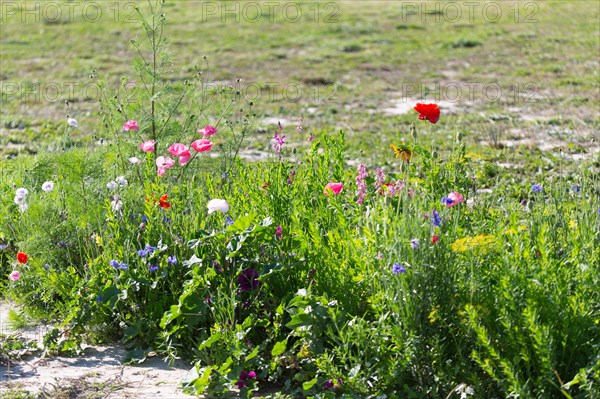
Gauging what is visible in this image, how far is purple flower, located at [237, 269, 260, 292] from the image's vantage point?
164 inches

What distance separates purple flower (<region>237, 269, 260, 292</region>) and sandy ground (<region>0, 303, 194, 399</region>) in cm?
42

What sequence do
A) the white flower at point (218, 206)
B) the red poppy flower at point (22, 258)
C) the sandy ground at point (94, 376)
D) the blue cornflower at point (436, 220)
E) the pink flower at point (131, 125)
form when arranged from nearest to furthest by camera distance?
the blue cornflower at point (436, 220)
the sandy ground at point (94, 376)
the white flower at point (218, 206)
the red poppy flower at point (22, 258)
the pink flower at point (131, 125)

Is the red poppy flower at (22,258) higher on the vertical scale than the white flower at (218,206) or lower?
lower

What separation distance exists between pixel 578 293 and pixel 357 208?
1280mm

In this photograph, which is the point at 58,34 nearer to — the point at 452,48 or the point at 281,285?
the point at 452,48

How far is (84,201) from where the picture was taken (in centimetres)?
477

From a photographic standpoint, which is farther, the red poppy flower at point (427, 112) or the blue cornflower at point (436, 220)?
the red poppy flower at point (427, 112)

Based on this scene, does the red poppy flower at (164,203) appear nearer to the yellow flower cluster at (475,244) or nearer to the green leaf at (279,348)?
the green leaf at (279,348)

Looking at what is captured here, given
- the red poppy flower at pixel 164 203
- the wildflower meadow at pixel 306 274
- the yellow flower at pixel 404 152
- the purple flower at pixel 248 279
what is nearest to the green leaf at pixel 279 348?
the wildflower meadow at pixel 306 274

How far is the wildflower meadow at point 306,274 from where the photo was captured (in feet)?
11.8

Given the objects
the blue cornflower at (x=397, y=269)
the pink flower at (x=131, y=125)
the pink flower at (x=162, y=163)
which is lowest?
the blue cornflower at (x=397, y=269)

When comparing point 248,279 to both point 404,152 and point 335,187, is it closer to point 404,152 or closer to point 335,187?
point 335,187

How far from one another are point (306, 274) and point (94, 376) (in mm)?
1004

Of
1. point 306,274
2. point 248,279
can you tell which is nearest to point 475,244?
point 306,274
